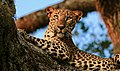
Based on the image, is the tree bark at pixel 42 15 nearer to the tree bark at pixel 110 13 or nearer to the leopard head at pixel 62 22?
the tree bark at pixel 110 13

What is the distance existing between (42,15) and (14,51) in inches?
297

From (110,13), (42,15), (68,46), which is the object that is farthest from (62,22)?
(42,15)

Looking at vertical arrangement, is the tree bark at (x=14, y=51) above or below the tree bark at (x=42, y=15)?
below

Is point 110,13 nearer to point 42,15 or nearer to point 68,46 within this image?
point 42,15

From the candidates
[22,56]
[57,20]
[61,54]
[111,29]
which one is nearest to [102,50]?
[111,29]

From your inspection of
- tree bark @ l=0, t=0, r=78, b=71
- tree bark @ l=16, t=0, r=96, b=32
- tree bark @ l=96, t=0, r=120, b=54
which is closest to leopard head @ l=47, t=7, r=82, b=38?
tree bark @ l=0, t=0, r=78, b=71

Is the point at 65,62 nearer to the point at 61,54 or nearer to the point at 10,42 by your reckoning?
the point at 61,54

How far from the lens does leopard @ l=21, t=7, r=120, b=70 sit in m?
6.08

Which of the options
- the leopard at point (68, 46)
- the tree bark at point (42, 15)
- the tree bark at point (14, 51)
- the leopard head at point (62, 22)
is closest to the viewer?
the tree bark at point (14, 51)

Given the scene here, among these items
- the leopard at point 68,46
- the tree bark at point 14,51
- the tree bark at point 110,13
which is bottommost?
the tree bark at point 14,51

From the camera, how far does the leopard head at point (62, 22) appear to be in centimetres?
688

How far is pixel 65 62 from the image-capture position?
5.97 m

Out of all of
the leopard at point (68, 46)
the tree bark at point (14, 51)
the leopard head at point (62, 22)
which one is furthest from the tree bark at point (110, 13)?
the tree bark at point (14, 51)

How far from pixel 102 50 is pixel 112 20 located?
2082mm
